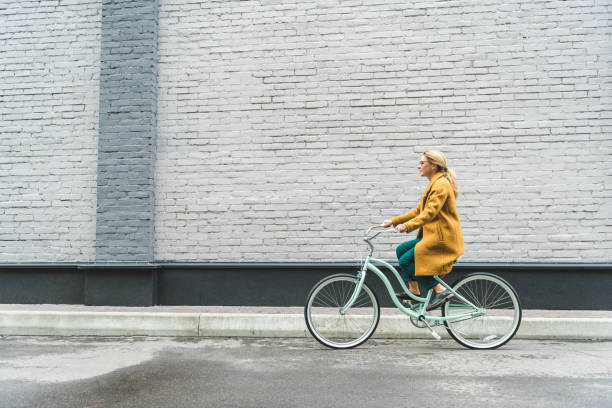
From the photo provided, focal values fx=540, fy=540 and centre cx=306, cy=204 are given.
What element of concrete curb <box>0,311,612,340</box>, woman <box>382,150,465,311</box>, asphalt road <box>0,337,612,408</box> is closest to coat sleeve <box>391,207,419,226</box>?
woman <box>382,150,465,311</box>

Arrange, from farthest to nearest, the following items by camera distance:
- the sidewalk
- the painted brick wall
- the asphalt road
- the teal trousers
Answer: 1. the painted brick wall
2. the sidewalk
3. the teal trousers
4. the asphalt road

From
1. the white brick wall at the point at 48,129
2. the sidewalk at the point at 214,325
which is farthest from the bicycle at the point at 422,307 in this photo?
the white brick wall at the point at 48,129

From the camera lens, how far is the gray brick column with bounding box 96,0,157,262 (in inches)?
295

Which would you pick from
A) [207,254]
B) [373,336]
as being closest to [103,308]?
[207,254]

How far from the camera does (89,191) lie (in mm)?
7770

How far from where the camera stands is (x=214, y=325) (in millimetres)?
6027

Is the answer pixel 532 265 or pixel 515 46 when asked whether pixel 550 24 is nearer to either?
pixel 515 46

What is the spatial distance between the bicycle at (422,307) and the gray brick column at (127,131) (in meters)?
3.24

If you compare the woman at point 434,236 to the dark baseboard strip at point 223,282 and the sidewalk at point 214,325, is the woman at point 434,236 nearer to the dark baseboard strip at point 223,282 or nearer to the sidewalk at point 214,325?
the sidewalk at point 214,325

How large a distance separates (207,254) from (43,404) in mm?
4118

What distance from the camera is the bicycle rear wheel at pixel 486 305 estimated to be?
17.3 ft

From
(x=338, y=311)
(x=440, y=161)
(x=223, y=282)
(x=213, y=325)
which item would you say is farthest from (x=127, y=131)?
(x=440, y=161)

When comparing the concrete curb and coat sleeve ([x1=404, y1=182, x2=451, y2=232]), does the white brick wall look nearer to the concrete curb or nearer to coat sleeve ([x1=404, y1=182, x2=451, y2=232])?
the concrete curb

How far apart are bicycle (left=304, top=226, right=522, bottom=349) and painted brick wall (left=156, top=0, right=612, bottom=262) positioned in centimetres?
200
